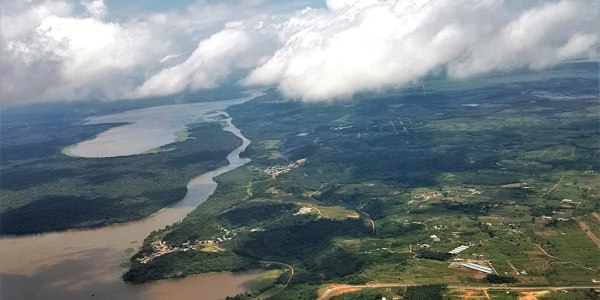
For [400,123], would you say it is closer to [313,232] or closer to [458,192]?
[458,192]

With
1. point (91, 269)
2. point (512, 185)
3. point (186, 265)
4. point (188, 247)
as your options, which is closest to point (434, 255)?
point (186, 265)

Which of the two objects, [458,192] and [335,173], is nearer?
[458,192]

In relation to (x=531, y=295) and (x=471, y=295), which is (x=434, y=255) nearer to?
(x=471, y=295)

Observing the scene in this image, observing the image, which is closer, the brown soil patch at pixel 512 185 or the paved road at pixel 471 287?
the paved road at pixel 471 287

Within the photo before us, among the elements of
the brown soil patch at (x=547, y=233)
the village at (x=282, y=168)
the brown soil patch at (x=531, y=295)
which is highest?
the village at (x=282, y=168)

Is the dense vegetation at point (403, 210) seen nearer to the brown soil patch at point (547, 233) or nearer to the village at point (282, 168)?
the brown soil patch at point (547, 233)

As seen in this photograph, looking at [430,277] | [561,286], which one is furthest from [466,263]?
[561,286]

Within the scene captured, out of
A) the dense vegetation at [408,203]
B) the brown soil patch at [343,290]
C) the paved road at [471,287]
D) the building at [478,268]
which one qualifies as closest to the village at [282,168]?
the dense vegetation at [408,203]

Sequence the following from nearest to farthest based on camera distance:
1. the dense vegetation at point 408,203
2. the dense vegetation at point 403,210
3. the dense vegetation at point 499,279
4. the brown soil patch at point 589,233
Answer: the dense vegetation at point 499,279, the dense vegetation at point 403,210, the dense vegetation at point 408,203, the brown soil patch at point 589,233

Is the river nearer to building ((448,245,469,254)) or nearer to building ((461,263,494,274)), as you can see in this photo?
building ((448,245,469,254))
